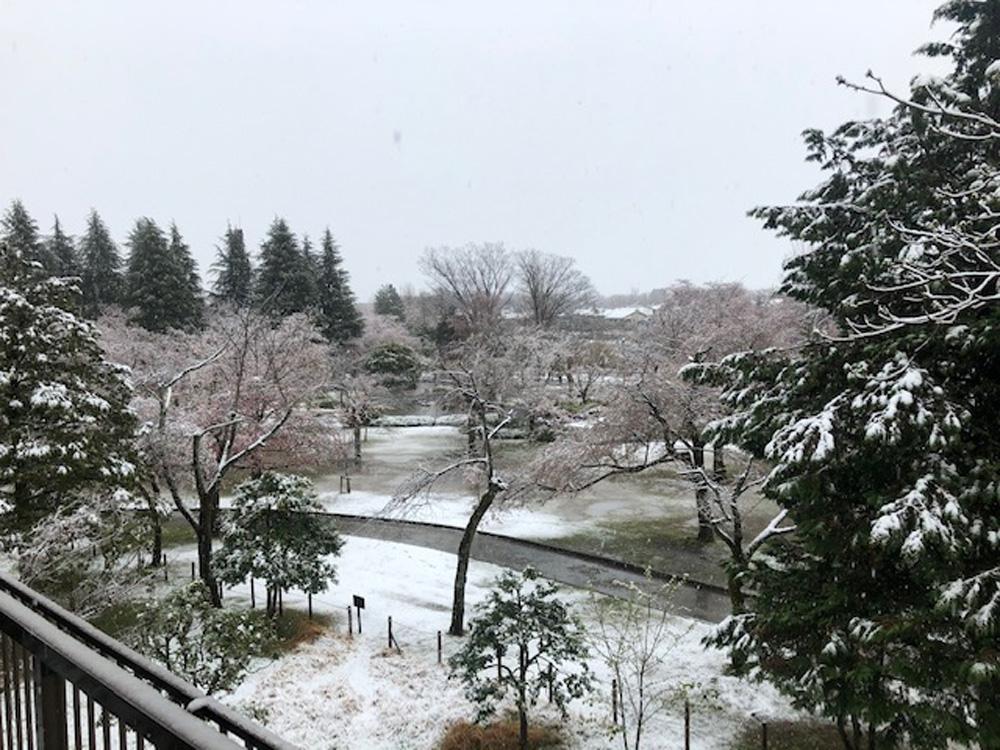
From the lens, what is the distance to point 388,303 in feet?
210

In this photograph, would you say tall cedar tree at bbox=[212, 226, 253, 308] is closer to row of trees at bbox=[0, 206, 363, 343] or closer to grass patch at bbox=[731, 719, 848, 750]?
row of trees at bbox=[0, 206, 363, 343]

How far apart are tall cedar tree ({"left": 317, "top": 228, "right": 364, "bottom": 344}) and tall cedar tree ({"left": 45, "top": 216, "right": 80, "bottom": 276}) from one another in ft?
46.9

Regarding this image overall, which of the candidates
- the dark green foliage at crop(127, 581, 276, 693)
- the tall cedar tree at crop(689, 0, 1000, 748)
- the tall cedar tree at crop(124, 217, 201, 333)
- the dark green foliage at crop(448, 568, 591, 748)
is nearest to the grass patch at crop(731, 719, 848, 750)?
the tall cedar tree at crop(689, 0, 1000, 748)

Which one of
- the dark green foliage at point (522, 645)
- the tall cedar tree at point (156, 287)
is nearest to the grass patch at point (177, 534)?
the dark green foliage at point (522, 645)

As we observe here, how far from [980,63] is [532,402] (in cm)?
1298

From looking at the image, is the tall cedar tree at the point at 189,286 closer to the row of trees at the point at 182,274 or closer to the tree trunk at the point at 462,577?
the row of trees at the point at 182,274

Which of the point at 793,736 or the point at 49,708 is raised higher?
the point at 49,708

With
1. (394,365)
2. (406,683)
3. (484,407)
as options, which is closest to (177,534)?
(484,407)

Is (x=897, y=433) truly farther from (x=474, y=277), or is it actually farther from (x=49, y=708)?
(x=474, y=277)

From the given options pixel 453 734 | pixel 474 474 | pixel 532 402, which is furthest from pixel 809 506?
pixel 532 402

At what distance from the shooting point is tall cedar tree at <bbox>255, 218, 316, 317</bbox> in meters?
37.8

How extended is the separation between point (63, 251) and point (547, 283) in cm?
3177

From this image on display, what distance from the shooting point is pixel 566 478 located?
596 inches

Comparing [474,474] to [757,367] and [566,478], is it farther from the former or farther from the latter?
[757,367]
